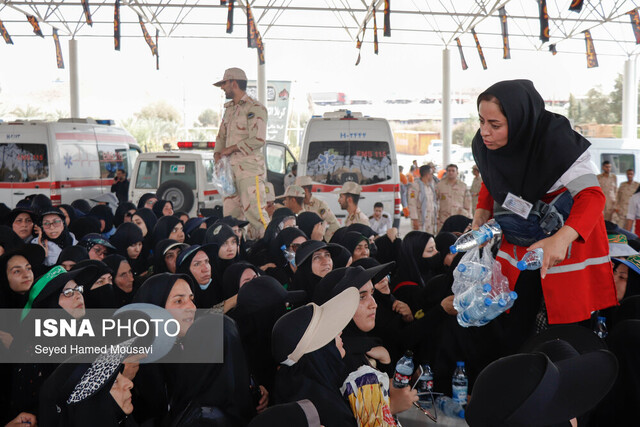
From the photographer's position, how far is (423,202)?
38.4 ft

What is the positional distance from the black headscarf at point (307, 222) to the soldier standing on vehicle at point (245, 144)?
41 centimetres

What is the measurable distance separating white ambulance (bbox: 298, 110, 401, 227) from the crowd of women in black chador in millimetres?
4497

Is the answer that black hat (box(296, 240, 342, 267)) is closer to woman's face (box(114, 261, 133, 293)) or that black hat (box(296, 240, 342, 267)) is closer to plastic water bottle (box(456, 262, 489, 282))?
woman's face (box(114, 261, 133, 293))

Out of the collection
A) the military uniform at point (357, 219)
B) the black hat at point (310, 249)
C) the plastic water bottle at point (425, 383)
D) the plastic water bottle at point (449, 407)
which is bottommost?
the plastic water bottle at point (449, 407)

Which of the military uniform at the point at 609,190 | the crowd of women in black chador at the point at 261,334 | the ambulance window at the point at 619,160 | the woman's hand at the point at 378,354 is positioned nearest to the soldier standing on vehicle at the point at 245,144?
the crowd of women in black chador at the point at 261,334

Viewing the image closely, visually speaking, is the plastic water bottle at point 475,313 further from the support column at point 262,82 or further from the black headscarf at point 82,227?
the support column at point 262,82

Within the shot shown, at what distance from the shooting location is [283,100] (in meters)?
25.9

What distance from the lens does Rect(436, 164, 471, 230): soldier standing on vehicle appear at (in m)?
11.8

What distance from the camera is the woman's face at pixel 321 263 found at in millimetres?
4582

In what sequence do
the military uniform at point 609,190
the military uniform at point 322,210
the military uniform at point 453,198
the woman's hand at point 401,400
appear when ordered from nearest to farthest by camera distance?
1. the woman's hand at point 401,400
2. the military uniform at point 322,210
3. the military uniform at point 453,198
4. the military uniform at point 609,190

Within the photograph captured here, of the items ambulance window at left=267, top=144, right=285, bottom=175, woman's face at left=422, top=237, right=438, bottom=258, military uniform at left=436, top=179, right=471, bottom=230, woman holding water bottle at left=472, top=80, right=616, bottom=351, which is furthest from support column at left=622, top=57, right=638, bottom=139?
woman holding water bottle at left=472, top=80, right=616, bottom=351

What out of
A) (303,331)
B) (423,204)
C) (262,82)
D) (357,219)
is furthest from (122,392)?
(262,82)

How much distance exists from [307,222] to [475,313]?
422cm

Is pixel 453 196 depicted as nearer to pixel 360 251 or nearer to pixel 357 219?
pixel 357 219
